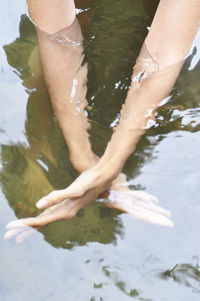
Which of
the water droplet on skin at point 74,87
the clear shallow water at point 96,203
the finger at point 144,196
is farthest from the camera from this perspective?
the water droplet on skin at point 74,87

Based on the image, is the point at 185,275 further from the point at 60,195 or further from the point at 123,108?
the point at 123,108

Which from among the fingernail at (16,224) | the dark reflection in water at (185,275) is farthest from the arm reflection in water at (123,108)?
the dark reflection in water at (185,275)

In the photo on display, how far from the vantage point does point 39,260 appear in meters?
1.12

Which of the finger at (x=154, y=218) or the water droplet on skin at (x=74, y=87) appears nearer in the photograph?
the finger at (x=154, y=218)

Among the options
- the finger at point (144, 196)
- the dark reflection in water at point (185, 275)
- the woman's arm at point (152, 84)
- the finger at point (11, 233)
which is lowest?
the dark reflection in water at point (185, 275)

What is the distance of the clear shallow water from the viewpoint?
1083mm

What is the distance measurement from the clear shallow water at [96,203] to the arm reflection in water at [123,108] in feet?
0.18

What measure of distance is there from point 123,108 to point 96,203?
0.33 metres

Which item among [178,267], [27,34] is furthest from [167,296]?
[27,34]

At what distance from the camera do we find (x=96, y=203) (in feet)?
4.04

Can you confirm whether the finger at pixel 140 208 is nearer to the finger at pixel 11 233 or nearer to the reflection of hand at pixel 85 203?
the reflection of hand at pixel 85 203

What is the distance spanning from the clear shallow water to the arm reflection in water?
0.18 ft

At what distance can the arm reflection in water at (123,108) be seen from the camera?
115 cm

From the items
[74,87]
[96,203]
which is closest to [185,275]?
[96,203]
